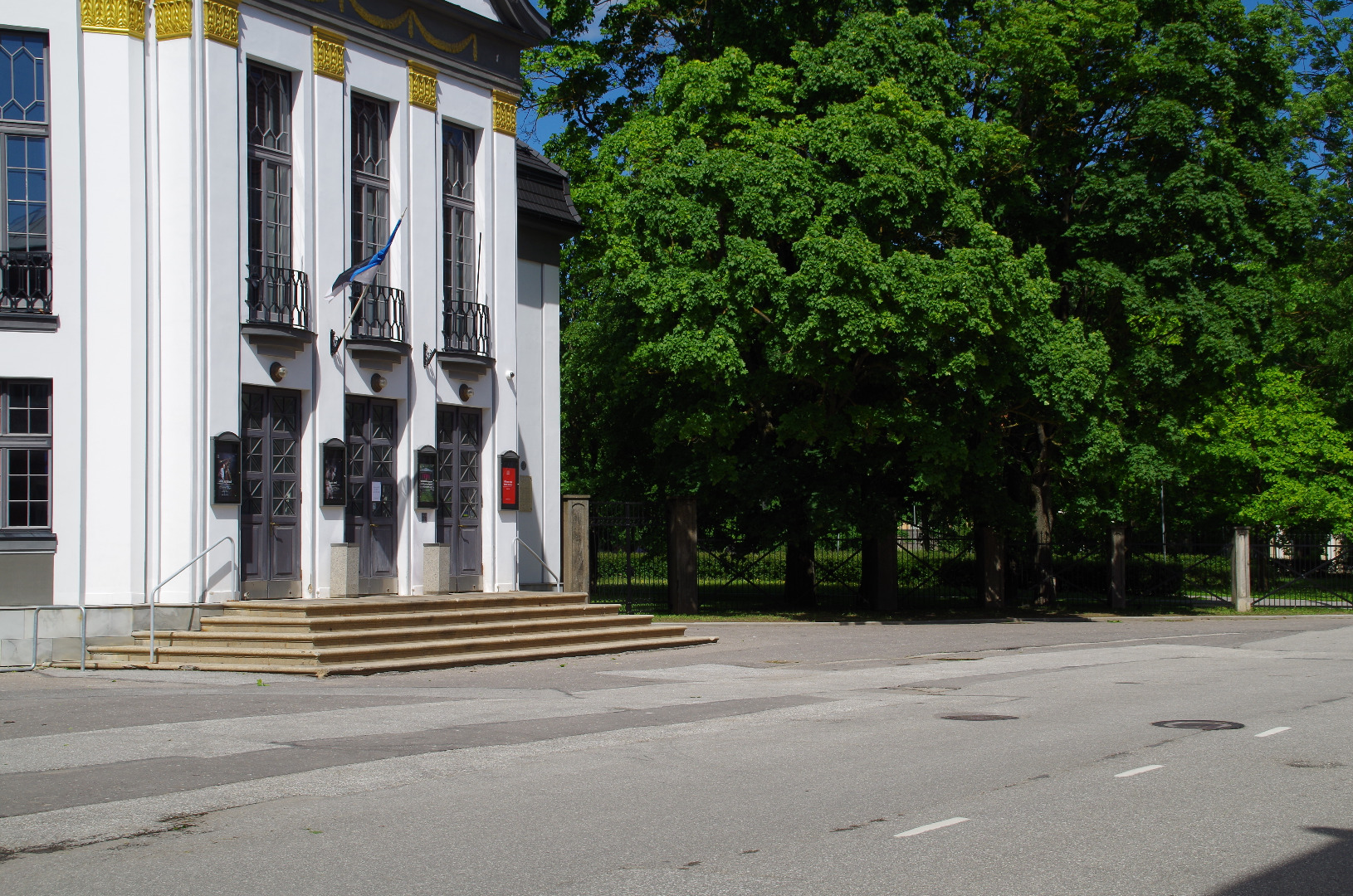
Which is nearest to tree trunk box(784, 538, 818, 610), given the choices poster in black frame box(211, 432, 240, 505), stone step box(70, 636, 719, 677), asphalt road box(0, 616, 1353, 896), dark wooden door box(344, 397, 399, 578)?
stone step box(70, 636, 719, 677)

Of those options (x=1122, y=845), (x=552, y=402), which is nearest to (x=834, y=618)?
(x=552, y=402)

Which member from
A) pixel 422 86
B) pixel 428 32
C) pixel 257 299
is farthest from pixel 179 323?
pixel 428 32

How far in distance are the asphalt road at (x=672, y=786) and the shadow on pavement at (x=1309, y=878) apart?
0.07ft

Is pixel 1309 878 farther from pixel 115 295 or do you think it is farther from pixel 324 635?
pixel 115 295

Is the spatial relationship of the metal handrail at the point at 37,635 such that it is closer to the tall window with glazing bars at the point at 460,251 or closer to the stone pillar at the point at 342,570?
the stone pillar at the point at 342,570

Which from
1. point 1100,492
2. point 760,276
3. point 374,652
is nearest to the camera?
point 374,652

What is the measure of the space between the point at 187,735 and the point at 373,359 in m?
10.0

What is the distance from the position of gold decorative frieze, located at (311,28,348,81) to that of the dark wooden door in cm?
496

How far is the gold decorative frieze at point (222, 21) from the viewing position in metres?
17.4

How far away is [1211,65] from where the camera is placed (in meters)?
27.8

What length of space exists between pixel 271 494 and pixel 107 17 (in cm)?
687

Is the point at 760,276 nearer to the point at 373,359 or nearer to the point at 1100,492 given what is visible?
the point at 373,359

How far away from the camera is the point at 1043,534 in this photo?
103 feet

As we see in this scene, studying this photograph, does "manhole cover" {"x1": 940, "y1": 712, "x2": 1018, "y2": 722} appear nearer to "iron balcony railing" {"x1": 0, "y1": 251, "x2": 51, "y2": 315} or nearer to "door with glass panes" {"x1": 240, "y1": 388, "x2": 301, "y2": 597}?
"door with glass panes" {"x1": 240, "y1": 388, "x2": 301, "y2": 597}
